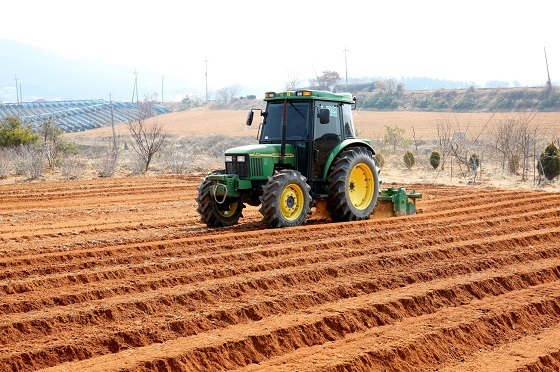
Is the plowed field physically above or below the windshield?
below

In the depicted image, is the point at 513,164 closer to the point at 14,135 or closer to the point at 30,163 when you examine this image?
the point at 30,163

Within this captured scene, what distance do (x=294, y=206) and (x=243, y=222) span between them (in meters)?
1.43

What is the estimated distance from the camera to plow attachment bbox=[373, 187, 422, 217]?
12781 mm

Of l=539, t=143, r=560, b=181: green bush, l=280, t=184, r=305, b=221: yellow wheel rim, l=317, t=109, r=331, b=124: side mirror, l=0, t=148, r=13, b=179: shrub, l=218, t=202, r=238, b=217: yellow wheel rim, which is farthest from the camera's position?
l=0, t=148, r=13, b=179: shrub

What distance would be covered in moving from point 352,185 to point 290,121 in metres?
1.55

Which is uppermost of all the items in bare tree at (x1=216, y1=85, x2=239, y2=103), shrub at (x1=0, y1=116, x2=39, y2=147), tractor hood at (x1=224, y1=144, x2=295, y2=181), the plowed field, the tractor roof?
bare tree at (x1=216, y1=85, x2=239, y2=103)

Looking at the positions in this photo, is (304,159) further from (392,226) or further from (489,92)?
(489,92)

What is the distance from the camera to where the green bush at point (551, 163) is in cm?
2002

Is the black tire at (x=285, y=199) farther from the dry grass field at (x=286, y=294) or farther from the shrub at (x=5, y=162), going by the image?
the shrub at (x=5, y=162)

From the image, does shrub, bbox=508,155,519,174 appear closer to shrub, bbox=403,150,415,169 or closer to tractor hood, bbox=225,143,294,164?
shrub, bbox=403,150,415,169

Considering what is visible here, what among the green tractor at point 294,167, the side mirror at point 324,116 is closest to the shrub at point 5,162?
the green tractor at point 294,167

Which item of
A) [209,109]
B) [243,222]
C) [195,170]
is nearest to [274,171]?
[243,222]

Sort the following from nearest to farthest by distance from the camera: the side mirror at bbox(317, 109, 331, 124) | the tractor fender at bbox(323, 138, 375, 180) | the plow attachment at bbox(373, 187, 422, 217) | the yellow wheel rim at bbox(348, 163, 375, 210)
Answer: the side mirror at bbox(317, 109, 331, 124) < the tractor fender at bbox(323, 138, 375, 180) < the yellow wheel rim at bbox(348, 163, 375, 210) < the plow attachment at bbox(373, 187, 422, 217)

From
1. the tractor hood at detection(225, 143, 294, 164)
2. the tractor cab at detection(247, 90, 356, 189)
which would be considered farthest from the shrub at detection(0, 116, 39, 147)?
the tractor hood at detection(225, 143, 294, 164)
